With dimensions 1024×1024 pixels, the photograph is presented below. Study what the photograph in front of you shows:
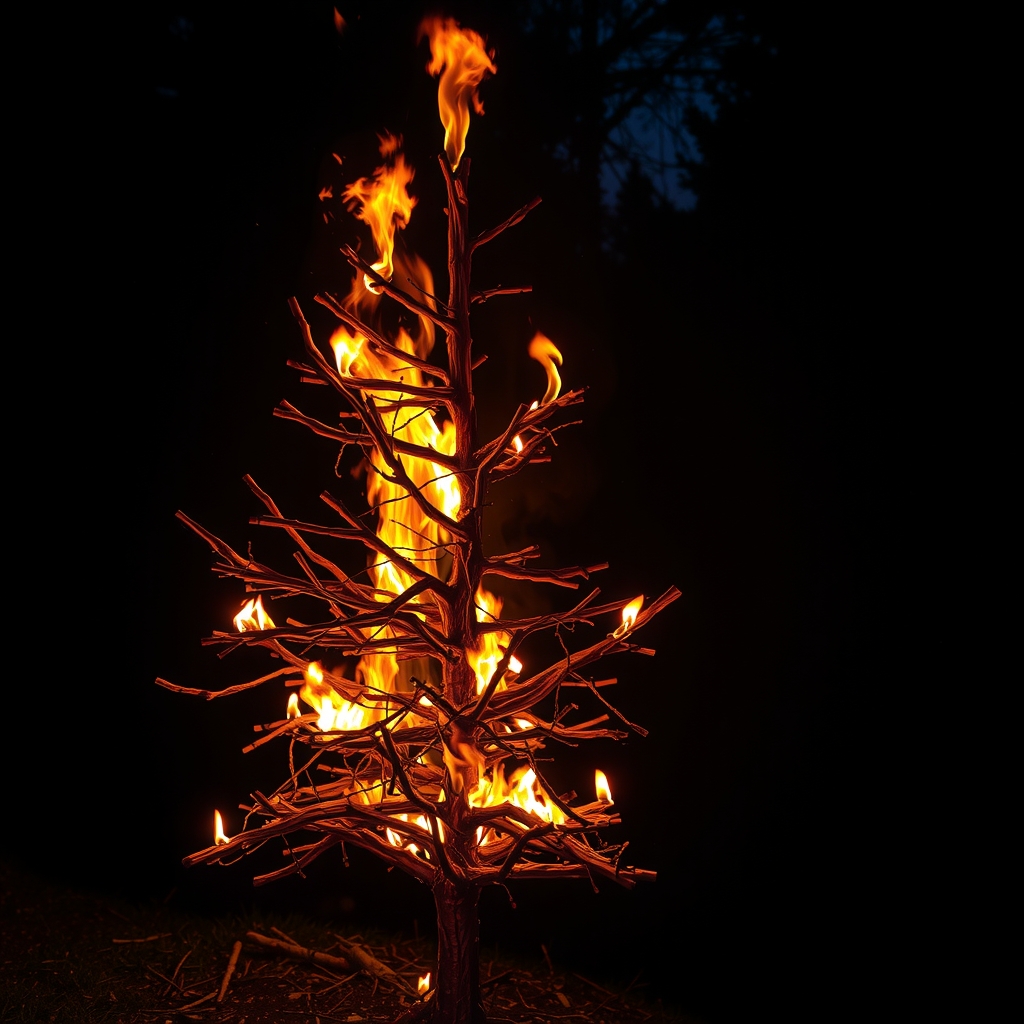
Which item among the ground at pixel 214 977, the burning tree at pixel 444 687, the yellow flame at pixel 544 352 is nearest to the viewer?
Result: the burning tree at pixel 444 687

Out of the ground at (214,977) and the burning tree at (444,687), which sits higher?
the burning tree at (444,687)

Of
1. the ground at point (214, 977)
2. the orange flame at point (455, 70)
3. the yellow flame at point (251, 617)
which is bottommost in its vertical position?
the ground at point (214, 977)

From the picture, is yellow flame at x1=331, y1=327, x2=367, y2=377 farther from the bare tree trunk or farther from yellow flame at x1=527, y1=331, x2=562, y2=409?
the bare tree trunk

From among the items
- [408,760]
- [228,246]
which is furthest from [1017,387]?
[228,246]

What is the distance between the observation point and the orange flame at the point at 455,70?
187 centimetres

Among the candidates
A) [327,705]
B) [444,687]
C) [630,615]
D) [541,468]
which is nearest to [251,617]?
[327,705]

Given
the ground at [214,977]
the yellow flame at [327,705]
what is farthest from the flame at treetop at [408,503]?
the ground at [214,977]

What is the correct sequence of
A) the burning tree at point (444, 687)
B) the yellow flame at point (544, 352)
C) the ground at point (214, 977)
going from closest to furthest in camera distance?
the burning tree at point (444, 687)
the ground at point (214, 977)
the yellow flame at point (544, 352)

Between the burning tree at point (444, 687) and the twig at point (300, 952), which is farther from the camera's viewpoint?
the twig at point (300, 952)

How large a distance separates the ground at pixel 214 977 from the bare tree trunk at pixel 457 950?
226 millimetres

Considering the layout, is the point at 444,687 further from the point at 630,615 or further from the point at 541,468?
the point at 541,468

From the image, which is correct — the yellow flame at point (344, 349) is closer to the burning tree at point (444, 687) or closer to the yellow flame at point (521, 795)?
the burning tree at point (444, 687)

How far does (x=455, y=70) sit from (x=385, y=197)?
30cm

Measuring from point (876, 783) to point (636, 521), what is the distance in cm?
72
